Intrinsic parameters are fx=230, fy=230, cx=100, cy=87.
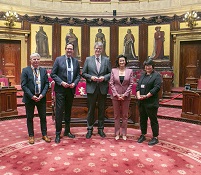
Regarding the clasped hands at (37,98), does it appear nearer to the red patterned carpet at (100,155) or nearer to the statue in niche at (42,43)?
the red patterned carpet at (100,155)

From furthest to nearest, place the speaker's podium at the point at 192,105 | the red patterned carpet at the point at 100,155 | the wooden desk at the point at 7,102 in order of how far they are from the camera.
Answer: the wooden desk at the point at 7,102 → the speaker's podium at the point at 192,105 → the red patterned carpet at the point at 100,155

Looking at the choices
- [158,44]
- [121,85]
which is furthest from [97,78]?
[158,44]

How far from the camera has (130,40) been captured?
12.2 metres

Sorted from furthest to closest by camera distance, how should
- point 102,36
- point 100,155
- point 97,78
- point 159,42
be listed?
point 102,36 → point 159,42 → point 97,78 → point 100,155

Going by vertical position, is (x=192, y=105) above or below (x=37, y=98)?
below

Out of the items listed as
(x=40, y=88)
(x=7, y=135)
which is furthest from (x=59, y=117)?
(x=7, y=135)

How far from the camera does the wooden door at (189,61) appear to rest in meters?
11.1

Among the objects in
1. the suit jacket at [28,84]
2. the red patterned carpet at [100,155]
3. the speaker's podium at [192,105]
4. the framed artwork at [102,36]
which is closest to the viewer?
the red patterned carpet at [100,155]

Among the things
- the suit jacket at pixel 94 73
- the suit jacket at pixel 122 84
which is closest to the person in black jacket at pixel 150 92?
the suit jacket at pixel 122 84

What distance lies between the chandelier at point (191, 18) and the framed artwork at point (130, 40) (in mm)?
2531

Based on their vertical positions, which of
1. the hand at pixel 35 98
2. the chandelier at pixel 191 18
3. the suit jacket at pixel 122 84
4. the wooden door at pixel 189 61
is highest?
the chandelier at pixel 191 18

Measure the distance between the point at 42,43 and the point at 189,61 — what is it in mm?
7376

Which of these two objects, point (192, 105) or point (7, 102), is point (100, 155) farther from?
point (7, 102)

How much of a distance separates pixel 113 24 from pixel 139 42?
1.70 m
